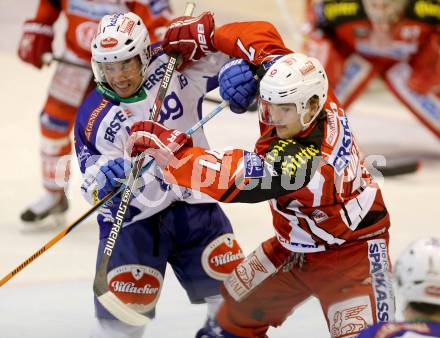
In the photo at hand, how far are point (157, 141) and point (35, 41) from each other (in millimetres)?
2066

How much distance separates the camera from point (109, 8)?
15.4 feet

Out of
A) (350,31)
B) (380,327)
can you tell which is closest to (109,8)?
(350,31)

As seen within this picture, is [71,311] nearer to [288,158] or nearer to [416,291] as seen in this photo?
[288,158]

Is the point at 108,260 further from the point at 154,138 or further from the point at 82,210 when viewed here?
the point at 82,210

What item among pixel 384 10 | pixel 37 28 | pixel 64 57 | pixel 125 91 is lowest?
pixel 384 10

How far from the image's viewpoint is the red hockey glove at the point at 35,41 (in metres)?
4.86

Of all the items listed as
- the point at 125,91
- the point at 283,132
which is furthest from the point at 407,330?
the point at 125,91

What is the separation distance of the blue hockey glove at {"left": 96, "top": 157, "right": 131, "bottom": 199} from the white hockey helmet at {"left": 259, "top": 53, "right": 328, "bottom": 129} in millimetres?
445

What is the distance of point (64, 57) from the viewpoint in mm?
4922

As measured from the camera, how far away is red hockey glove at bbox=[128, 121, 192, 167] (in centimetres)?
296

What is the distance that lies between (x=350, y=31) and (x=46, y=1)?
6.11 feet

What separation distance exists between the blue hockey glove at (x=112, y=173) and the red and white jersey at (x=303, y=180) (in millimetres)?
217

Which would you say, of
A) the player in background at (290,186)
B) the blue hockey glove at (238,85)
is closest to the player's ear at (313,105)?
the player in background at (290,186)

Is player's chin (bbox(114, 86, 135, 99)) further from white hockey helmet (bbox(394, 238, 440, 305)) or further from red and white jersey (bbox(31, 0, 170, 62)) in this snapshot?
red and white jersey (bbox(31, 0, 170, 62))
